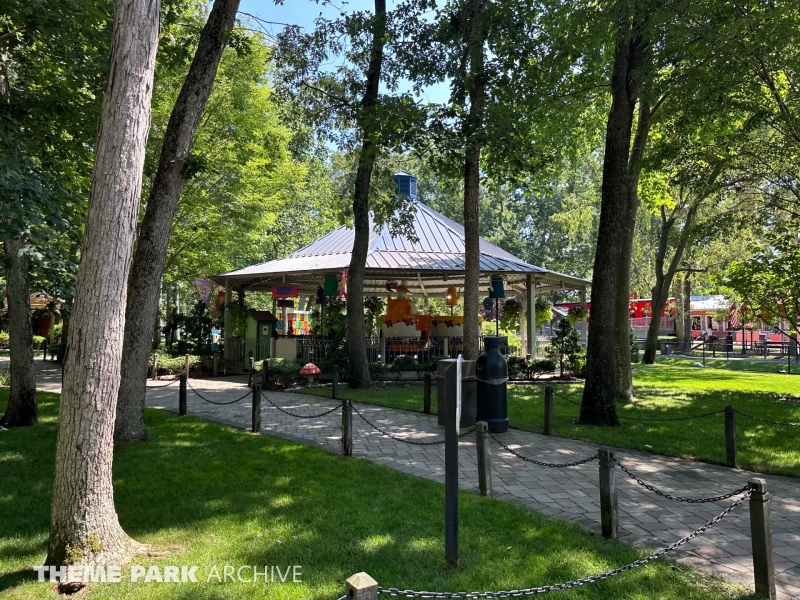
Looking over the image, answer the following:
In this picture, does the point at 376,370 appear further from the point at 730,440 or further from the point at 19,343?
the point at 730,440

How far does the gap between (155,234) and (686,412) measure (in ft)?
35.2

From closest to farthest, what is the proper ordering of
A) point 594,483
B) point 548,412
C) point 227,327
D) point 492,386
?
1. point 594,483
2. point 492,386
3. point 548,412
4. point 227,327

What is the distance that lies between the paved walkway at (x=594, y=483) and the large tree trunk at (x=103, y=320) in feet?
12.3

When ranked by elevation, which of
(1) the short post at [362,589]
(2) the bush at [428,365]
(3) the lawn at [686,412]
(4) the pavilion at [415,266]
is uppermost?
(4) the pavilion at [415,266]

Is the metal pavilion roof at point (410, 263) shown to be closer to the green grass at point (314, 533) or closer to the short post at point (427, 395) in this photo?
the short post at point (427, 395)

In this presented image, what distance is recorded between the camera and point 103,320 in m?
4.01

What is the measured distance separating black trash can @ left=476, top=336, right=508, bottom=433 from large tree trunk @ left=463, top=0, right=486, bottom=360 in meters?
2.10

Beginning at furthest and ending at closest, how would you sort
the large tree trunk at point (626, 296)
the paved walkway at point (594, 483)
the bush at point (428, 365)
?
1. the bush at point (428, 365)
2. the large tree trunk at point (626, 296)
3. the paved walkway at point (594, 483)

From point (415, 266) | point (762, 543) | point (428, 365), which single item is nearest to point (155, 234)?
point (762, 543)

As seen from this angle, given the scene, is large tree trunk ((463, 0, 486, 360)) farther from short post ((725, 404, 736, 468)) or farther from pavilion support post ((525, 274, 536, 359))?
pavilion support post ((525, 274, 536, 359))

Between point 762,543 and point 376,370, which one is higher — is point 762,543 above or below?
below

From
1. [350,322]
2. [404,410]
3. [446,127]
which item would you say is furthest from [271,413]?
[446,127]

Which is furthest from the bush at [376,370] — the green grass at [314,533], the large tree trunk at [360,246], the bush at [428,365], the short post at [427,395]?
the green grass at [314,533]

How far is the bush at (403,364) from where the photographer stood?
16.3 meters
